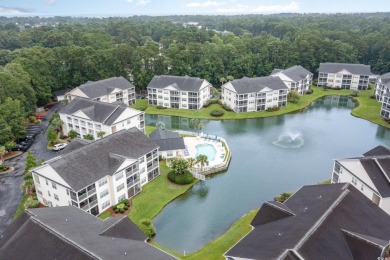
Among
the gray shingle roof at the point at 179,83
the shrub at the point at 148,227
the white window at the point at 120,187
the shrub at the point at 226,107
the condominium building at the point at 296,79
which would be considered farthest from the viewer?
the condominium building at the point at 296,79

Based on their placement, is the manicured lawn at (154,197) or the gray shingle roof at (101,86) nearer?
the manicured lawn at (154,197)

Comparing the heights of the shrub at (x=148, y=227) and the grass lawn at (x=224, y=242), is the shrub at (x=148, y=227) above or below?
above

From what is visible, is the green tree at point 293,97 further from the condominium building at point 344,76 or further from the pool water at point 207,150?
the pool water at point 207,150

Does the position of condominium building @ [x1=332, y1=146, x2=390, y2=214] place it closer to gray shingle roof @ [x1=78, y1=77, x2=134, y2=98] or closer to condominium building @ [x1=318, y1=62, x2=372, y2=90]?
gray shingle roof @ [x1=78, y1=77, x2=134, y2=98]

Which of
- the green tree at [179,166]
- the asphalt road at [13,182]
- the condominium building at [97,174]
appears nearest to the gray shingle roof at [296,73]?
the green tree at [179,166]

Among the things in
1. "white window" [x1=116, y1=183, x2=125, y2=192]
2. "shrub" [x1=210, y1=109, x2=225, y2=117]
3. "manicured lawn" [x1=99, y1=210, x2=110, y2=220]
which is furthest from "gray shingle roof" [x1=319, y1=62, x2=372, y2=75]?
"manicured lawn" [x1=99, y1=210, x2=110, y2=220]

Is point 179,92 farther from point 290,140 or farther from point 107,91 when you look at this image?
point 290,140

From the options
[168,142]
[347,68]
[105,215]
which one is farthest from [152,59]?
[105,215]
